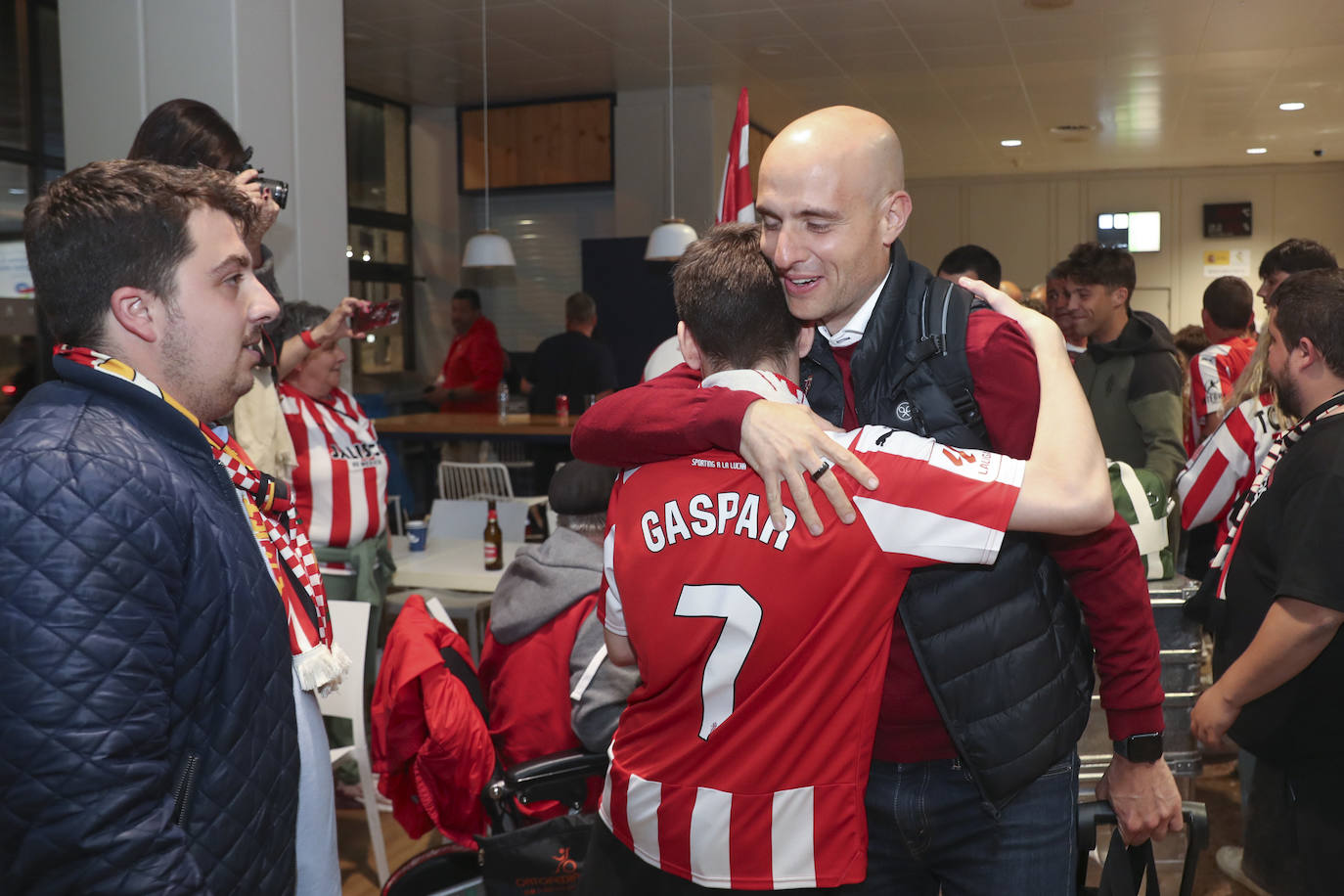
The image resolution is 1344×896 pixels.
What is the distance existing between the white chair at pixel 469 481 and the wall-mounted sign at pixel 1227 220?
9468 millimetres

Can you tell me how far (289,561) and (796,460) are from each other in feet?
2.52

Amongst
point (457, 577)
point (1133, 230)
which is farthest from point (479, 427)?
point (1133, 230)

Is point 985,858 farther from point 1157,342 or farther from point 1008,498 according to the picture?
point 1157,342

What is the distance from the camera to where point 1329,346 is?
6.86 ft

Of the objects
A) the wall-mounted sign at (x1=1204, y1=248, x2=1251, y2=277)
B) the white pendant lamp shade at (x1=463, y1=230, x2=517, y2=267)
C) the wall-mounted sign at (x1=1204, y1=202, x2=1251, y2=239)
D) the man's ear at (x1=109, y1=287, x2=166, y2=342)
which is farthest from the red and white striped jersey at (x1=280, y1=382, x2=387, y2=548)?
the wall-mounted sign at (x1=1204, y1=202, x2=1251, y2=239)

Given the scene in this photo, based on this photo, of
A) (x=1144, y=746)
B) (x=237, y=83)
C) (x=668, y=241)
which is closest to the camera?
(x=1144, y=746)

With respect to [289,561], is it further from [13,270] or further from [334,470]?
[13,270]

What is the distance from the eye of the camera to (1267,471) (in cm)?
227

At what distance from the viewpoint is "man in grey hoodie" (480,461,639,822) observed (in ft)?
6.80

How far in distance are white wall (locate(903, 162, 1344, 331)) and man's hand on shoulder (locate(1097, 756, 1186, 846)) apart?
11767 millimetres

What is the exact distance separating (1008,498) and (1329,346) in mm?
1315

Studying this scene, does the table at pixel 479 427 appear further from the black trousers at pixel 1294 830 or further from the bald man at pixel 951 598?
the bald man at pixel 951 598

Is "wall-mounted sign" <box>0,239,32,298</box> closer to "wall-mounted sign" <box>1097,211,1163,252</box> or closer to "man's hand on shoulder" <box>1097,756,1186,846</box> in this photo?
"man's hand on shoulder" <box>1097,756,1186,846</box>

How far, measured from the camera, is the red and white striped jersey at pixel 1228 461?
271 centimetres
